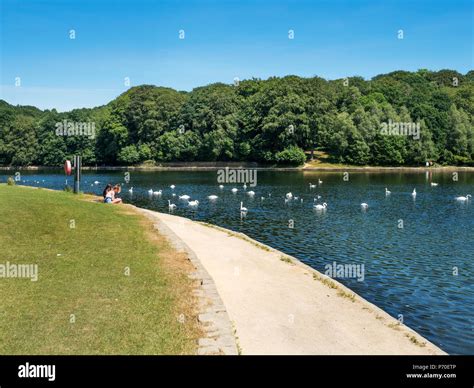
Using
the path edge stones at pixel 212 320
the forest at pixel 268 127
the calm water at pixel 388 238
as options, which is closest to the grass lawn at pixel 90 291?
the path edge stones at pixel 212 320

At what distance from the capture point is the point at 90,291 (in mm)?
14078

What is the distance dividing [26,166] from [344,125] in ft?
345

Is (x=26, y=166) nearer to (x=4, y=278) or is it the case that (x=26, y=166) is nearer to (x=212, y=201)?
(x=212, y=201)

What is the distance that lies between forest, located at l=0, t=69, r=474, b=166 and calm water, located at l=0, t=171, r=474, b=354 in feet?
174

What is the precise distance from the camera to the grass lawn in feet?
34.9

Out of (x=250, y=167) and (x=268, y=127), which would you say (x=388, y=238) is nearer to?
(x=268, y=127)

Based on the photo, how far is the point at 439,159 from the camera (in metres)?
119

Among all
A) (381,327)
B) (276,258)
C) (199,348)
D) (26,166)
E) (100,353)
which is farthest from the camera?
(26,166)

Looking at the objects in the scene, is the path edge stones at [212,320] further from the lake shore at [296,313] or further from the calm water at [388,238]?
the calm water at [388,238]

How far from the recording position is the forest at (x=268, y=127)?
115 m

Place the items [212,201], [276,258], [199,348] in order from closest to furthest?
[199,348] < [276,258] < [212,201]

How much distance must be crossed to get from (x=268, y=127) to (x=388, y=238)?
87606 mm

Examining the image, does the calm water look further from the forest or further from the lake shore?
the forest
